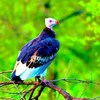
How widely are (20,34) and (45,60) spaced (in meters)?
10.4

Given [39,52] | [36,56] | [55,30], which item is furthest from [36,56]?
[55,30]

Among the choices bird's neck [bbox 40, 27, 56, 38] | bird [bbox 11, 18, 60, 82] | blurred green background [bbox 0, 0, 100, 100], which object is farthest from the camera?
blurred green background [bbox 0, 0, 100, 100]

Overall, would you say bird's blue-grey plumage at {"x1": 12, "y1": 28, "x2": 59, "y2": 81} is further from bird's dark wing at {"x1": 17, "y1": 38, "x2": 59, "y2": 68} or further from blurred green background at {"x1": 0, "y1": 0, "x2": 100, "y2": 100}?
blurred green background at {"x1": 0, "y1": 0, "x2": 100, "y2": 100}

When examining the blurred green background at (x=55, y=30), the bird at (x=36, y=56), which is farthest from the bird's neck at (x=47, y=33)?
the blurred green background at (x=55, y=30)

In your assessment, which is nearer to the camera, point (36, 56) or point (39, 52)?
point (36, 56)

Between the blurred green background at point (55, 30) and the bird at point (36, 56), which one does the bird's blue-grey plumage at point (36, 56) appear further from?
the blurred green background at point (55, 30)

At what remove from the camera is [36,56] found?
5340 mm

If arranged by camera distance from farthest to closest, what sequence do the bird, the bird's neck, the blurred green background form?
the blurred green background → the bird's neck → the bird

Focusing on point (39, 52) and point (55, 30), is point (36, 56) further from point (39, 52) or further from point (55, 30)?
point (55, 30)

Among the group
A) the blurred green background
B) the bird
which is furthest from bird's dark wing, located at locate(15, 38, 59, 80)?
the blurred green background

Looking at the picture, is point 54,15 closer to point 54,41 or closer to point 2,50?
point 2,50

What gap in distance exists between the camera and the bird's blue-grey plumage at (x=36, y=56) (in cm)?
501

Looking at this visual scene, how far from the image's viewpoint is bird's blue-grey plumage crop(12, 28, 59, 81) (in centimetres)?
501

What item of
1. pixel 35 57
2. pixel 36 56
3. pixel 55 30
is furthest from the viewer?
pixel 55 30
